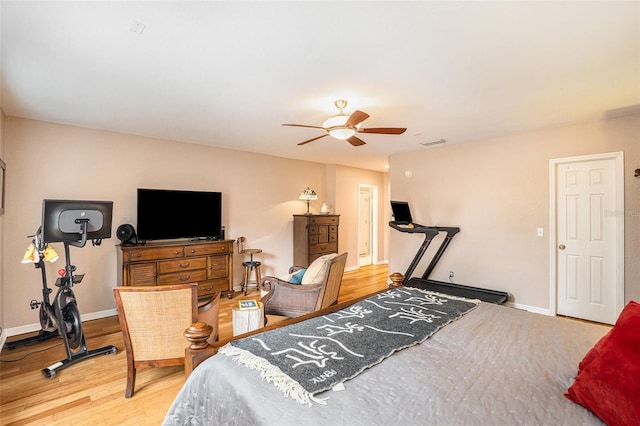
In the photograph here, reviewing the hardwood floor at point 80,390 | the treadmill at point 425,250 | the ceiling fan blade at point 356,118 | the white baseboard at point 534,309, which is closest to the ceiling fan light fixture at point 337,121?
the ceiling fan blade at point 356,118

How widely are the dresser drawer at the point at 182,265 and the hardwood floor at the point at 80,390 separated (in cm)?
105

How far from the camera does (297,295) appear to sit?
10.2 ft

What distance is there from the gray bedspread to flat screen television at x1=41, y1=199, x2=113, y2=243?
2.12 m

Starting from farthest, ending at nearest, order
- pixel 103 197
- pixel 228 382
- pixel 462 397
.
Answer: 1. pixel 103 197
2. pixel 228 382
3. pixel 462 397

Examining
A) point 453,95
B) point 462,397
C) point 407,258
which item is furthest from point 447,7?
point 407,258

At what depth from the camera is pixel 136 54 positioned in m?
2.12

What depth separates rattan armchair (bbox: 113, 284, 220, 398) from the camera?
216 cm

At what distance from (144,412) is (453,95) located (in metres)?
3.69

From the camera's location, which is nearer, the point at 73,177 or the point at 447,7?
the point at 447,7

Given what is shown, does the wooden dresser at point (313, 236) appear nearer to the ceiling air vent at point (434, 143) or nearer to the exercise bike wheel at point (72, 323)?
the ceiling air vent at point (434, 143)

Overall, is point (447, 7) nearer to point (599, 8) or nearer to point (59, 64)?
point (599, 8)

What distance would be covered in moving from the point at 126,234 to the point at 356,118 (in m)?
3.49

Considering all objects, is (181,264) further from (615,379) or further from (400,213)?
(615,379)

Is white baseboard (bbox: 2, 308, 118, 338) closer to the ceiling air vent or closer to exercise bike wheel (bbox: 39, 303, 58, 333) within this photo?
exercise bike wheel (bbox: 39, 303, 58, 333)
